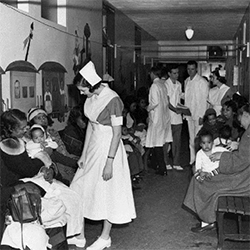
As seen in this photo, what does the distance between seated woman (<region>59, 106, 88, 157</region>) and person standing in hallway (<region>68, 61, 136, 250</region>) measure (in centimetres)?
93

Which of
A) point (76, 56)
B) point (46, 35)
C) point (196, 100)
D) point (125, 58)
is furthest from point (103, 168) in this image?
point (125, 58)

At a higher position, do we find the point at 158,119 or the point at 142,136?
the point at 158,119

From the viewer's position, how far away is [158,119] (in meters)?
7.04

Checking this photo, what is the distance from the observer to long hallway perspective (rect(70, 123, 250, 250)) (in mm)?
3959

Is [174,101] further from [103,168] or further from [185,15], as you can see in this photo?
[103,168]

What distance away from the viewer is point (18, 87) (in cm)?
439

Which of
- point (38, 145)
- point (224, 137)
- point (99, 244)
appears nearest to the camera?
point (38, 145)

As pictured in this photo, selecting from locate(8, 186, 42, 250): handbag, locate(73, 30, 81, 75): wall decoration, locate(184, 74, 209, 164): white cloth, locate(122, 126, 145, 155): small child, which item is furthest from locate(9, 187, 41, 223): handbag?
locate(184, 74, 209, 164): white cloth

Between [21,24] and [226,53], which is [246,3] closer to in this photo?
[21,24]

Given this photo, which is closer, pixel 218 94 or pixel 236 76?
pixel 218 94

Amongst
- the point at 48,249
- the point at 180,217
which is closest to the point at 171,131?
the point at 180,217

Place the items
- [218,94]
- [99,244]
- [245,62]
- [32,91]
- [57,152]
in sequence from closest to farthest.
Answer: [99,244] → [57,152] → [32,91] → [218,94] → [245,62]

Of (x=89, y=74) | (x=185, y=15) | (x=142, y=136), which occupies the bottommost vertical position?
(x=142, y=136)

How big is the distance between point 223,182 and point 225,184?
23mm
